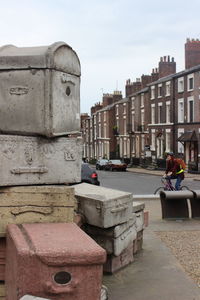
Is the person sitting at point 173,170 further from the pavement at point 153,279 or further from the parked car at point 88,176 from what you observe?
the pavement at point 153,279

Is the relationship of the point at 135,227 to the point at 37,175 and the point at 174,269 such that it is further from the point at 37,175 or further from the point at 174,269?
the point at 37,175

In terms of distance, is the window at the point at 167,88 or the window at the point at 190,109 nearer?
the window at the point at 190,109

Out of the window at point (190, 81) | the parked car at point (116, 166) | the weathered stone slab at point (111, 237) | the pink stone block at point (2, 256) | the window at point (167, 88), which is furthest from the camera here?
the parked car at point (116, 166)

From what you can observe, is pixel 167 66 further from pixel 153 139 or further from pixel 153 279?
pixel 153 279

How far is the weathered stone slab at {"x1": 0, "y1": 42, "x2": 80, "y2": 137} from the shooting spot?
4.37 meters

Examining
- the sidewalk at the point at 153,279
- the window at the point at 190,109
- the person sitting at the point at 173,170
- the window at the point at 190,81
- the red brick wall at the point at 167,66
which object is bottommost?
the sidewalk at the point at 153,279

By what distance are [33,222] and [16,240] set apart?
2.32 feet

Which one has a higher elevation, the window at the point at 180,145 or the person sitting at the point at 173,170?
the window at the point at 180,145

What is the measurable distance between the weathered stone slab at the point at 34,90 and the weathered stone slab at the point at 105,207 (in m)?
0.95

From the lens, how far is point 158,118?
45969mm

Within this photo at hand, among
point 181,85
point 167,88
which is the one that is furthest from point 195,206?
point 167,88

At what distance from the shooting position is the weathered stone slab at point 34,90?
4367 mm

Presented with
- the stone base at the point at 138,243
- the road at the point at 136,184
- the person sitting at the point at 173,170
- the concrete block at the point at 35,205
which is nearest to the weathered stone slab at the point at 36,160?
the concrete block at the point at 35,205

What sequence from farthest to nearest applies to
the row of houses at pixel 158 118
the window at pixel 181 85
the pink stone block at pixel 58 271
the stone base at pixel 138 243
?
the window at pixel 181 85 → the row of houses at pixel 158 118 → the stone base at pixel 138 243 → the pink stone block at pixel 58 271
